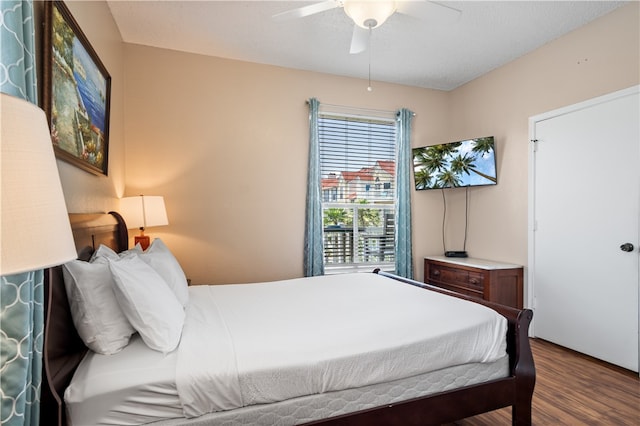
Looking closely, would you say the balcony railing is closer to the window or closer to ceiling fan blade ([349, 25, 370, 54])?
the window

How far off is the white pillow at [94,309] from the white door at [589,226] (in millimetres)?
3502

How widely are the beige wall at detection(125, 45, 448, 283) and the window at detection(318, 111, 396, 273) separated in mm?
328

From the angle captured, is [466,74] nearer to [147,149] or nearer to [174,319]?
[147,149]

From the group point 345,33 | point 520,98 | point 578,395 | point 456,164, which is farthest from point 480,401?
point 520,98

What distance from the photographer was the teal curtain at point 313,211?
3.69 m

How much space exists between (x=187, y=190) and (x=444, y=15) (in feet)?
8.92

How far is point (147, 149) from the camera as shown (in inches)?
128

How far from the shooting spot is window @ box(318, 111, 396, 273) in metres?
3.97

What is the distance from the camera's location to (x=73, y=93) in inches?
71.3

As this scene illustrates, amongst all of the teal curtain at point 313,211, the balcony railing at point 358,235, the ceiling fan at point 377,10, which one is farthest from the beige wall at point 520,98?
the ceiling fan at point 377,10

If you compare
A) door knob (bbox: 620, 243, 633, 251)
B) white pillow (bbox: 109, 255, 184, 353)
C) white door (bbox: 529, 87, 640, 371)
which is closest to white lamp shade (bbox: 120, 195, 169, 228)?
white pillow (bbox: 109, 255, 184, 353)

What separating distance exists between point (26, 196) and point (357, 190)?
363 cm

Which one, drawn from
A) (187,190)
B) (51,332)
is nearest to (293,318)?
(51,332)

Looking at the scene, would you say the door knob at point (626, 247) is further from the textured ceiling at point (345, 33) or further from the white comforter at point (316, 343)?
the textured ceiling at point (345, 33)
